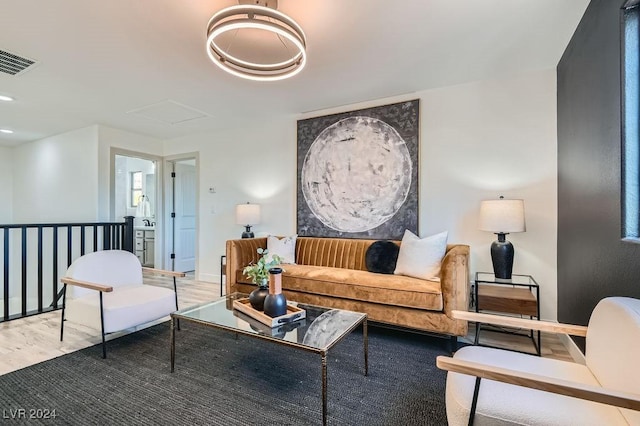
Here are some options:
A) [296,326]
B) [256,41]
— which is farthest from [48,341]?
[256,41]

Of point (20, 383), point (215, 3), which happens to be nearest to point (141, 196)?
point (20, 383)

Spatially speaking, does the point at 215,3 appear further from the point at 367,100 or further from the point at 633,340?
the point at 633,340

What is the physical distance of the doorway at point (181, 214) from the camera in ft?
18.1

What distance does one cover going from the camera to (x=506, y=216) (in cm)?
261

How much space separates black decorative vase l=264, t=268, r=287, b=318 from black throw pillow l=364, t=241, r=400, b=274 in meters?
1.36

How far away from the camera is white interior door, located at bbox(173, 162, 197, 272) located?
560 cm

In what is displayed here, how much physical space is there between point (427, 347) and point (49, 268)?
632 cm

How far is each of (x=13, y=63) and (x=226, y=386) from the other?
A: 3.37 metres

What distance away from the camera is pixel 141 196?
6734 millimetres

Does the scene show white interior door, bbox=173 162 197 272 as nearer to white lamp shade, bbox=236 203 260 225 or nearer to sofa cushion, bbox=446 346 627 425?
white lamp shade, bbox=236 203 260 225

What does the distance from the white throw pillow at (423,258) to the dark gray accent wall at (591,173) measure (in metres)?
0.96

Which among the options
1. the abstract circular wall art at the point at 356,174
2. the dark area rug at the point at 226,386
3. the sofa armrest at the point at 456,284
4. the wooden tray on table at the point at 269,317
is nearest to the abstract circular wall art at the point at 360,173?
the abstract circular wall art at the point at 356,174

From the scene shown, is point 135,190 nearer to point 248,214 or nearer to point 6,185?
point 6,185

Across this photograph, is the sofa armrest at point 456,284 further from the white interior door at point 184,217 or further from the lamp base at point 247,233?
the white interior door at point 184,217
